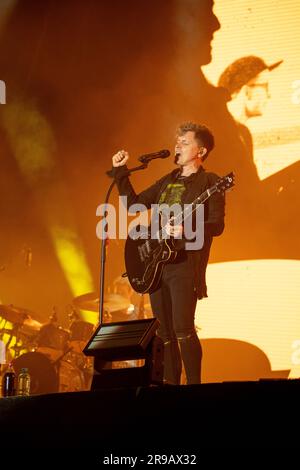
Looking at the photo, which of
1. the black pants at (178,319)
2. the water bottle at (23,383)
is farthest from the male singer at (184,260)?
the water bottle at (23,383)

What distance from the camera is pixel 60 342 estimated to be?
19.7ft

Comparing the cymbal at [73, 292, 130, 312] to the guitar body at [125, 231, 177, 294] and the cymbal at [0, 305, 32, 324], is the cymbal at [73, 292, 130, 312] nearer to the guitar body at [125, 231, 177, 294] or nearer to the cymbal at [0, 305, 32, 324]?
the cymbal at [0, 305, 32, 324]

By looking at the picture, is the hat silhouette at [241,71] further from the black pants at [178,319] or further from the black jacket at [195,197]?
the black pants at [178,319]

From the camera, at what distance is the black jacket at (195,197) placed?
150 inches

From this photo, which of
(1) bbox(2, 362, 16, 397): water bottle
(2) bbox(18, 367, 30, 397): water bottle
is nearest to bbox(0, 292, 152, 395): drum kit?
(2) bbox(18, 367, 30, 397): water bottle

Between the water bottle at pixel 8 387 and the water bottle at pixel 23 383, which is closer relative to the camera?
the water bottle at pixel 8 387

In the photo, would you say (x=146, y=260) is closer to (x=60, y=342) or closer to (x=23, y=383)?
(x=23, y=383)

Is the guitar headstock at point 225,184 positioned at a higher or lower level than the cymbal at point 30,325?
higher

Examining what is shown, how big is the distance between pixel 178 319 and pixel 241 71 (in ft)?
10.3

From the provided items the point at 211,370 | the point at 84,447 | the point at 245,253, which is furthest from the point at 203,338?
the point at 84,447

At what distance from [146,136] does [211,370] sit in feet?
7.50

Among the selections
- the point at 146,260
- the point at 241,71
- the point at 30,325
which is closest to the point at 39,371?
the point at 30,325

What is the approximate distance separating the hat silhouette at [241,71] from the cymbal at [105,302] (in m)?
2.09

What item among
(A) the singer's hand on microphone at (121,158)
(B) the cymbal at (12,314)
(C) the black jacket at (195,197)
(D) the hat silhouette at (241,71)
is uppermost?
(D) the hat silhouette at (241,71)
